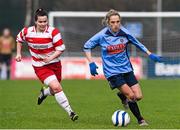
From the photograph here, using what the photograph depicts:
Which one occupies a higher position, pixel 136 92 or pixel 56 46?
pixel 56 46

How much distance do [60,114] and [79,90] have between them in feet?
23.8

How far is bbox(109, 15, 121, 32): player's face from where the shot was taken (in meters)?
11.4

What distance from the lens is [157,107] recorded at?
1498 centimetres

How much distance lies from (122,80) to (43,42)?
158 cm

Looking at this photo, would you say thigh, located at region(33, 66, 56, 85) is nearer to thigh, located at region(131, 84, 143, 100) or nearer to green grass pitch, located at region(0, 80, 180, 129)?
green grass pitch, located at region(0, 80, 180, 129)

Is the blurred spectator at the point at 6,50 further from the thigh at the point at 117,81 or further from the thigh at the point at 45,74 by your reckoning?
the thigh at the point at 117,81

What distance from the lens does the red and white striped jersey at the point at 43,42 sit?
12016 millimetres

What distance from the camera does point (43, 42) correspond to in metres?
12.1

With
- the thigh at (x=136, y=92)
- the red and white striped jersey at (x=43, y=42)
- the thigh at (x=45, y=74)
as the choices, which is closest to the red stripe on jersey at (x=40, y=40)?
the red and white striped jersey at (x=43, y=42)

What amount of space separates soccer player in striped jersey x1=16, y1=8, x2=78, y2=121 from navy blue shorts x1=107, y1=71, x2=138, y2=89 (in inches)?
33.9

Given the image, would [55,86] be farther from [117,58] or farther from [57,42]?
[117,58]

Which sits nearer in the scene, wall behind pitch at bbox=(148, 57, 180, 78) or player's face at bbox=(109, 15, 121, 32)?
player's face at bbox=(109, 15, 121, 32)

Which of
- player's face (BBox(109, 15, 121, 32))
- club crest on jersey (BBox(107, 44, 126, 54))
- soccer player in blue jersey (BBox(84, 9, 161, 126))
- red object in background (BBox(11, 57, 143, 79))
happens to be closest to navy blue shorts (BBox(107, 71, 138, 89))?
soccer player in blue jersey (BBox(84, 9, 161, 126))

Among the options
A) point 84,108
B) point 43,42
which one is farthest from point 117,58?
point 84,108
